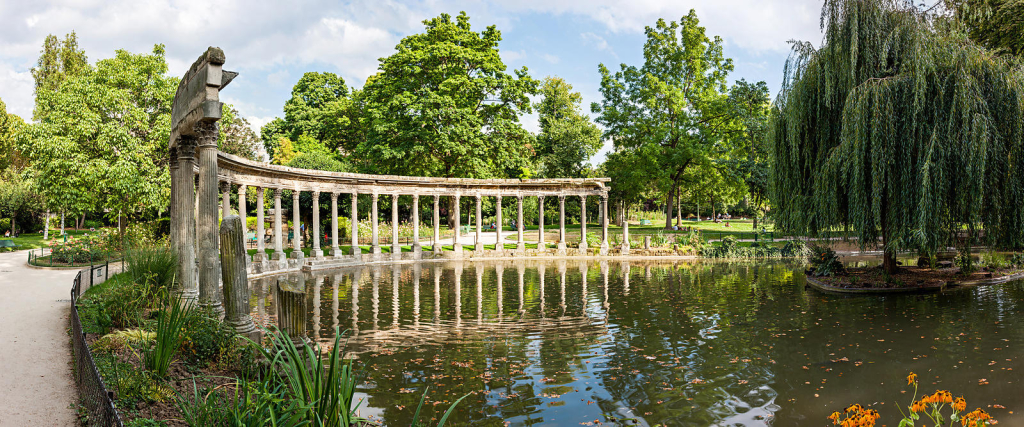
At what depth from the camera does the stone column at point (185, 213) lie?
36.8ft

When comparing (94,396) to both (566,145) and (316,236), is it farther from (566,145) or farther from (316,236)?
(566,145)

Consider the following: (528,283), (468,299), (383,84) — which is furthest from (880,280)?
(383,84)

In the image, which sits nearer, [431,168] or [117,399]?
[117,399]

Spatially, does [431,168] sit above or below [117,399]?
above

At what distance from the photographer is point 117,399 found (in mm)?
5441

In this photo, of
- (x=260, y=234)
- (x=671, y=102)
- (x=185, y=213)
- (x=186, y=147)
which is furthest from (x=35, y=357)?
(x=671, y=102)

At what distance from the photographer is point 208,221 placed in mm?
9812

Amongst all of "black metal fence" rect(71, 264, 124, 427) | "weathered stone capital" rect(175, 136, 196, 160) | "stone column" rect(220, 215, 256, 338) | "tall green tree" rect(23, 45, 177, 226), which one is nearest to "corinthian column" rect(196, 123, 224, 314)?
"stone column" rect(220, 215, 256, 338)

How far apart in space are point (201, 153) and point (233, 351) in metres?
4.25

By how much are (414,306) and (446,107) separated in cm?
1794

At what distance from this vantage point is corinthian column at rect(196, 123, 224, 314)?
958 cm

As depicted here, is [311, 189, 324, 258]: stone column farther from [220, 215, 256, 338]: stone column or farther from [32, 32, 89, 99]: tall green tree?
[32, 32, 89, 99]: tall green tree

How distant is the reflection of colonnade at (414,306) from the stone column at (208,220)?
1.10 metres

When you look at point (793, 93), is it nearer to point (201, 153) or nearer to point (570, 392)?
Result: point (570, 392)
